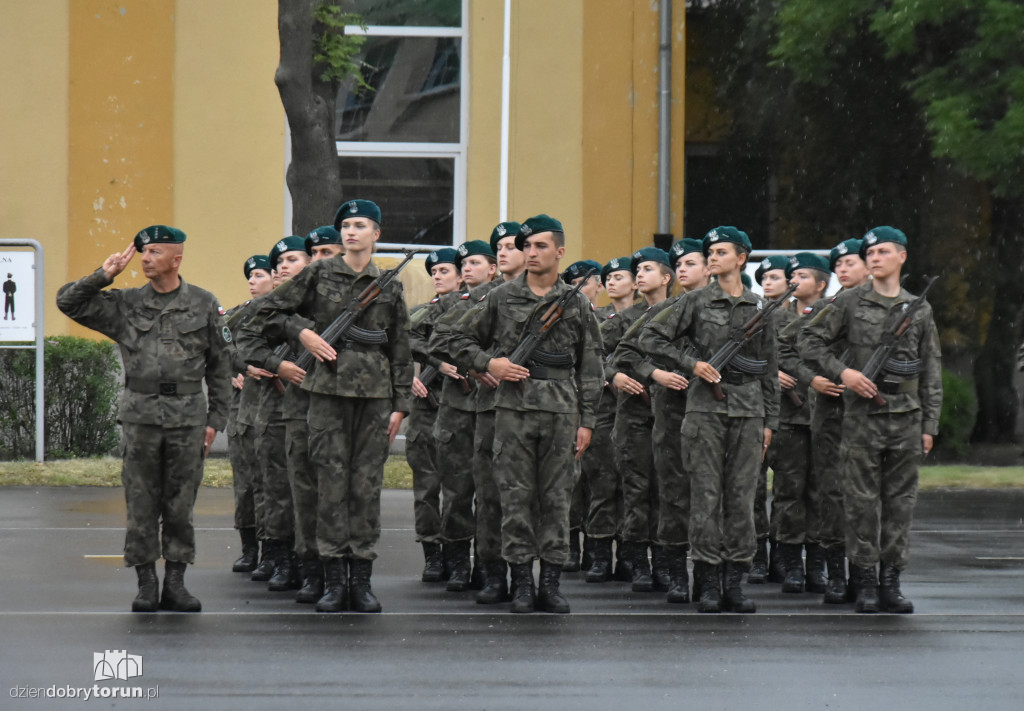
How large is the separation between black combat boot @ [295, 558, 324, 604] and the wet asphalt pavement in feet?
0.34

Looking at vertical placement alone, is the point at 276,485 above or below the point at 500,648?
above

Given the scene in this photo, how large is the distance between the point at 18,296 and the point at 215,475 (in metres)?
2.83

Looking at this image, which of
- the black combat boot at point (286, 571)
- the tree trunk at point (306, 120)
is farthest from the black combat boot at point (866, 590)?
the tree trunk at point (306, 120)

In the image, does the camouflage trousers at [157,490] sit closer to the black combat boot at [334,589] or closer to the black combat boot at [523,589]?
the black combat boot at [334,589]

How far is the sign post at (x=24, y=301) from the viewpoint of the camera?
17312 millimetres

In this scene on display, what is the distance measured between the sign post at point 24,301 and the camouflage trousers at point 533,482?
9.25 metres

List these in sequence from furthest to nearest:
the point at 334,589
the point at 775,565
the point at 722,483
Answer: the point at 775,565 → the point at 722,483 → the point at 334,589

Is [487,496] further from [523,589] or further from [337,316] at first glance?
[337,316]

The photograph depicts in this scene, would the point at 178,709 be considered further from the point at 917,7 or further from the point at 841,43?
the point at 841,43

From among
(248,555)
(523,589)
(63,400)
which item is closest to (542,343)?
(523,589)

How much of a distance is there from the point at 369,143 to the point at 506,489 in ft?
42.7

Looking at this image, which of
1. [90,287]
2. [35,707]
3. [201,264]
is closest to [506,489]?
[90,287]

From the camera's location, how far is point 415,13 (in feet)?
70.7

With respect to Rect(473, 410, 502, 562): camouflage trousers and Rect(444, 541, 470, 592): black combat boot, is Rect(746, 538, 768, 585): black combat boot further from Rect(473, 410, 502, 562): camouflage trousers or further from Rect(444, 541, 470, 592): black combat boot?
Rect(473, 410, 502, 562): camouflage trousers
